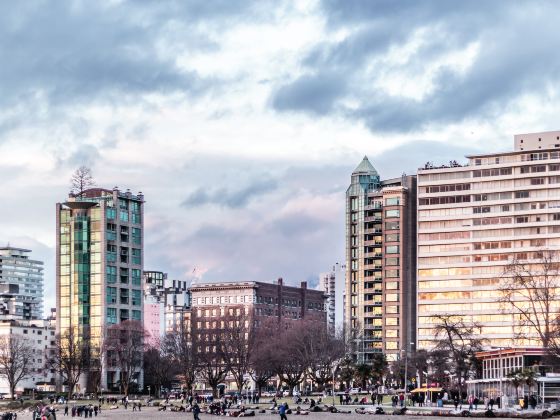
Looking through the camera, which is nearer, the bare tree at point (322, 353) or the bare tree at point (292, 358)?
the bare tree at point (322, 353)

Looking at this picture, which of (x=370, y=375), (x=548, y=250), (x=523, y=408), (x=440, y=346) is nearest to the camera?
(x=523, y=408)

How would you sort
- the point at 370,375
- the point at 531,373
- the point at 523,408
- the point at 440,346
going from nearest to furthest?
the point at 523,408 < the point at 531,373 < the point at 440,346 < the point at 370,375

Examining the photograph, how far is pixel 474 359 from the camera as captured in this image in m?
143

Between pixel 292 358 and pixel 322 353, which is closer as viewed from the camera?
pixel 322 353

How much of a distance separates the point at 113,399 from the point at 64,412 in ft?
112

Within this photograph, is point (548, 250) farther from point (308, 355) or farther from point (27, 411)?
point (27, 411)

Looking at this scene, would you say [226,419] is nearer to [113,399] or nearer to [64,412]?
[64,412]

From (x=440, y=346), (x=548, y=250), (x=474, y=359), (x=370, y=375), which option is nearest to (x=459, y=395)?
(x=474, y=359)

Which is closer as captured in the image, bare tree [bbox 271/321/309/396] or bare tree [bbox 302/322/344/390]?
bare tree [bbox 302/322/344/390]

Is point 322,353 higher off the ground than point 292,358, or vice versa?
point 322,353

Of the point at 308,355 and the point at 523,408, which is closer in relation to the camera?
the point at 523,408

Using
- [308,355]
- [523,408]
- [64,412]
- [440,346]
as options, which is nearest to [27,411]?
[64,412]

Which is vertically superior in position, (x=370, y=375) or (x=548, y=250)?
(x=548, y=250)

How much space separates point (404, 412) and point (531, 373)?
13.5m
